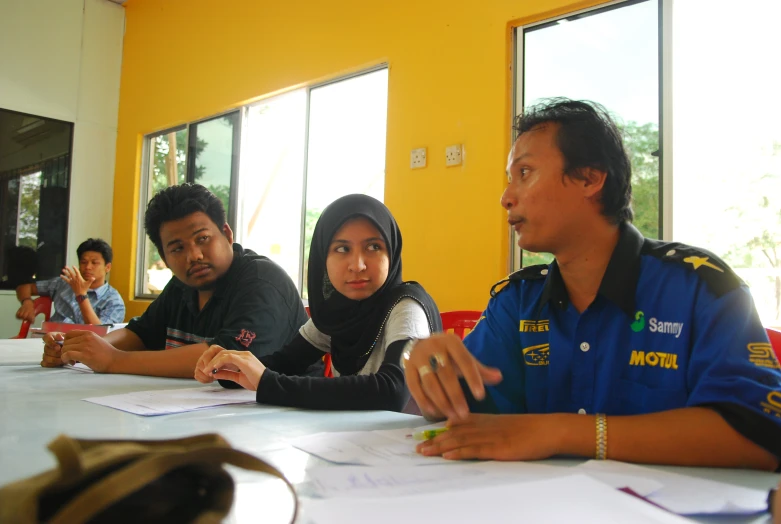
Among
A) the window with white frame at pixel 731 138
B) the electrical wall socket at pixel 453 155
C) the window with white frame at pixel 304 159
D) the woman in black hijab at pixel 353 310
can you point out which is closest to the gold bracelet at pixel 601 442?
the woman in black hijab at pixel 353 310

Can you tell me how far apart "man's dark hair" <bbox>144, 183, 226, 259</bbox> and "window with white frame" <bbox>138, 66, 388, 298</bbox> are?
67.7 inches

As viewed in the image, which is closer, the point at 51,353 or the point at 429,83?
the point at 51,353

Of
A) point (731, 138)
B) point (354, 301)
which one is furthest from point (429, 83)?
point (354, 301)

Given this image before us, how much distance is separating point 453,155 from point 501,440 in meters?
2.53

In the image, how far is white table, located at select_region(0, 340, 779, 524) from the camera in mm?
661

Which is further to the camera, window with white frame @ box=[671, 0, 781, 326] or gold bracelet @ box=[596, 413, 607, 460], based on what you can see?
window with white frame @ box=[671, 0, 781, 326]

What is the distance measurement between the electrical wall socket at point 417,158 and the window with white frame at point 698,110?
2.64 ft

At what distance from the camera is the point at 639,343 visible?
1070 millimetres

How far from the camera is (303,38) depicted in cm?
412

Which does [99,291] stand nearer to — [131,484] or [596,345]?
[596,345]

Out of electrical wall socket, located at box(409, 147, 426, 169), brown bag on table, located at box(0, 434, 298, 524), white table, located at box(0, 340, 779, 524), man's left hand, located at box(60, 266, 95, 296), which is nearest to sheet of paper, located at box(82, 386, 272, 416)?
white table, located at box(0, 340, 779, 524)

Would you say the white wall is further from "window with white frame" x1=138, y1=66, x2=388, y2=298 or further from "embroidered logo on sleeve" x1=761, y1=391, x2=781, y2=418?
"embroidered logo on sleeve" x1=761, y1=391, x2=781, y2=418

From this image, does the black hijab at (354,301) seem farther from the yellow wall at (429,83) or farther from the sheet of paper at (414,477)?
the yellow wall at (429,83)

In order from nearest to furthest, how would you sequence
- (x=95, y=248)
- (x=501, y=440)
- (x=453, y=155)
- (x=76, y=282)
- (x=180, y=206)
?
(x=501, y=440) → (x=180, y=206) → (x=453, y=155) → (x=76, y=282) → (x=95, y=248)
